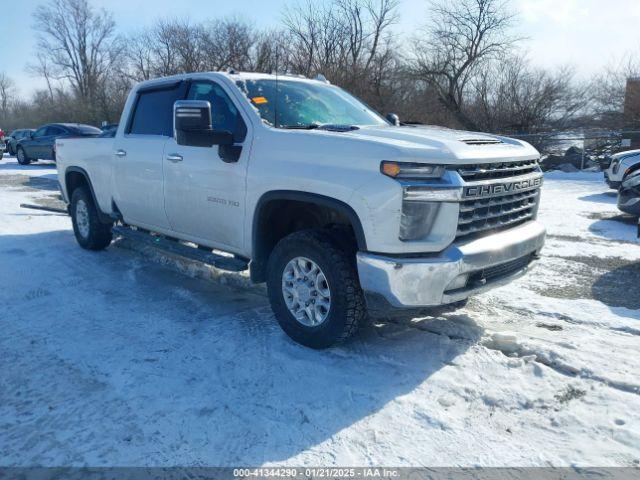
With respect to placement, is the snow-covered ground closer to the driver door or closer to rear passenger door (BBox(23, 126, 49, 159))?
the driver door

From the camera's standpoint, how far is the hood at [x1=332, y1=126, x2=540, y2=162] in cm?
325

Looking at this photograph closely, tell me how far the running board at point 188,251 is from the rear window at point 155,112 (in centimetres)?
106

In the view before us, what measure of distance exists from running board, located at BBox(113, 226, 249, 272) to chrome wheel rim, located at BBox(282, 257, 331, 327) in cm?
58

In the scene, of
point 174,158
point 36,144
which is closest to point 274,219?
point 174,158

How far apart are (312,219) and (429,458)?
2.13 metres

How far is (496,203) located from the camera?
12.0 feet

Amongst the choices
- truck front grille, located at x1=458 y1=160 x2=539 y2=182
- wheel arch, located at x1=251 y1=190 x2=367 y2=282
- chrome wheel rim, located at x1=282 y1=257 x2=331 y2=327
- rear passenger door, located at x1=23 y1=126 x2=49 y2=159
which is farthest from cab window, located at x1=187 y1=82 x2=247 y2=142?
rear passenger door, located at x1=23 y1=126 x2=49 y2=159

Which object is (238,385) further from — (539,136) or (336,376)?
(539,136)

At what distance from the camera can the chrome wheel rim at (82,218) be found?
6.64m

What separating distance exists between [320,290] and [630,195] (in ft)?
21.4

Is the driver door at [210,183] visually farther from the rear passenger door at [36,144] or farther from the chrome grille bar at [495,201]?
the rear passenger door at [36,144]

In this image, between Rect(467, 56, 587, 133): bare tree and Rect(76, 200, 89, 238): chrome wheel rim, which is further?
Rect(467, 56, 587, 133): bare tree

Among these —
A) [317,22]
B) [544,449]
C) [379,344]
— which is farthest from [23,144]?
[544,449]

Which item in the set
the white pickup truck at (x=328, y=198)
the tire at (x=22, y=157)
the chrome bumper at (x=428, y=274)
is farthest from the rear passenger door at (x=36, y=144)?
the chrome bumper at (x=428, y=274)
